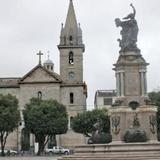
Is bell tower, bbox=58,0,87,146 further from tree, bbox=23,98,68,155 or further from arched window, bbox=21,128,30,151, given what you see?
tree, bbox=23,98,68,155

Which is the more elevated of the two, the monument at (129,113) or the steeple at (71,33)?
the steeple at (71,33)

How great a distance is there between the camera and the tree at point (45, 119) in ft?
271

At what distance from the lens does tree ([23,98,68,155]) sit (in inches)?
3258

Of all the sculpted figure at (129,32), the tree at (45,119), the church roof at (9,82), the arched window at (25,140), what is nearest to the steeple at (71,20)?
the church roof at (9,82)

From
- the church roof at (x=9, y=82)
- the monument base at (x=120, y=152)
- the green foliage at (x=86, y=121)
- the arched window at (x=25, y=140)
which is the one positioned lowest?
the monument base at (x=120, y=152)

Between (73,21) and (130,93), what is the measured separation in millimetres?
66123

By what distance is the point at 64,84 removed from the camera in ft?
339

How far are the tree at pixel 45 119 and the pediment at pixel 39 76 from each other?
57.4 feet

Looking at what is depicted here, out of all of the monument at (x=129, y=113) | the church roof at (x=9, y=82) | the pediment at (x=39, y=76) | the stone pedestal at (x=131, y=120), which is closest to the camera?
the monument at (x=129, y=113)

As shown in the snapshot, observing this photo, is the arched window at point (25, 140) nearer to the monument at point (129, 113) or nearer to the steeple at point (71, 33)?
the steeple at point (71, 33)

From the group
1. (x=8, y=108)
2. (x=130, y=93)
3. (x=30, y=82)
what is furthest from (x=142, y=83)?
(x=30, y=82)

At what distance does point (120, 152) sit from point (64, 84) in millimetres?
69309

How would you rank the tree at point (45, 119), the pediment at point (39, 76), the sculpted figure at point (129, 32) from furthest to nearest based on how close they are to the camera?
the pediment at point (39, 76) < the tree at point (45, 119) < the sculpted figure at point (129, 32)

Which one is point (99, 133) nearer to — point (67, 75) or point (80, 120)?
point (80, 120)
